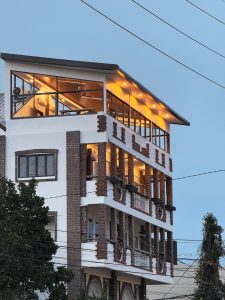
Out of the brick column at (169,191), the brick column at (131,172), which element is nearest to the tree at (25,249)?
the brick column at (131,172)

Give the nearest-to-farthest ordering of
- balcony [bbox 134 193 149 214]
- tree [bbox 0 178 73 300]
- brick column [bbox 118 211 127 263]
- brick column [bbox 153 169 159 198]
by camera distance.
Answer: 1. tree [bbox 0 178 73 300]
2. brick column [bbox 118 211 127 263]
3. balcony [bbox 134 193 149 214]
4. brick column [bbox 153 169 159 198]

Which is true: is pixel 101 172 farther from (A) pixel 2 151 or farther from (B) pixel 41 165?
(A) pixel 2 151

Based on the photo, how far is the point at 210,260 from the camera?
219 feet

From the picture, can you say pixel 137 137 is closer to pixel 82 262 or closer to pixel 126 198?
pixel 126 198

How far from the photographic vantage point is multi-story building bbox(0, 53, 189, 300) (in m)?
59.4

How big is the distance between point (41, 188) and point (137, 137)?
315 inches

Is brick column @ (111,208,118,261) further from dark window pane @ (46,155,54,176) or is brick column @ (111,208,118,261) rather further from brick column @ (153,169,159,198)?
brick column @ (153,169,159,198)

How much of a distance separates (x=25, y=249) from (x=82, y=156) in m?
11.2

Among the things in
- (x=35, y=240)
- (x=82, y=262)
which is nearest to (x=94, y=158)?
(x=82, y=262)

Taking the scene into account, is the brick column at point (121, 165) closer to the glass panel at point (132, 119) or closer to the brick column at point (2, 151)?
the glass panel at point (132, 119)

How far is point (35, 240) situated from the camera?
51.2 metres

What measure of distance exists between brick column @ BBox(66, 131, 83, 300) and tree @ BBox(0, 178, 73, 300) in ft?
19.1

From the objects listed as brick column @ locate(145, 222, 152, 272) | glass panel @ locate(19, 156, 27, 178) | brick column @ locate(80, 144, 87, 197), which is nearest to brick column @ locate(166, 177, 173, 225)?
brick column @ locate(145, 222, 152, 272)

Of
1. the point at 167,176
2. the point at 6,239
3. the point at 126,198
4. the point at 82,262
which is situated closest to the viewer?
the point at 6,239
